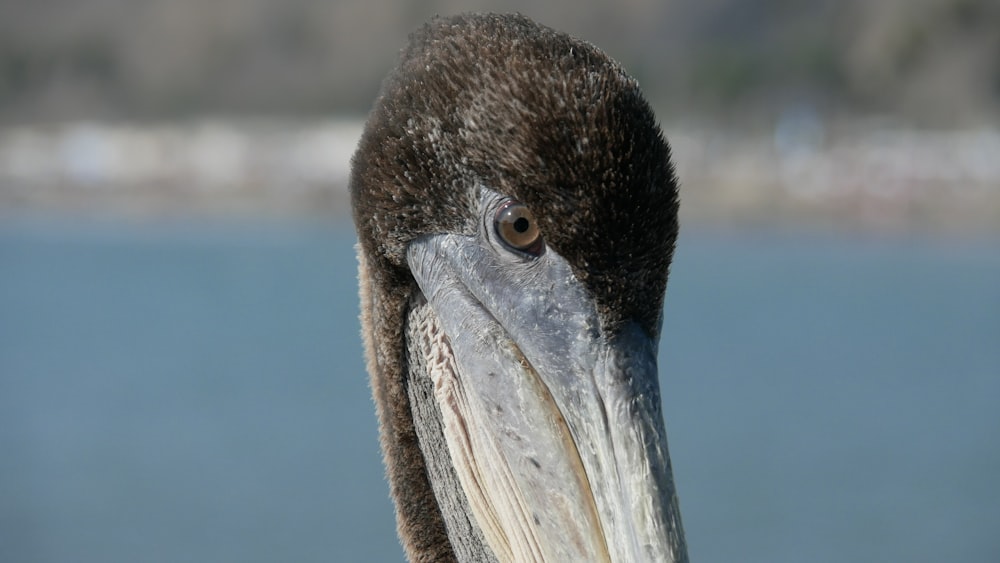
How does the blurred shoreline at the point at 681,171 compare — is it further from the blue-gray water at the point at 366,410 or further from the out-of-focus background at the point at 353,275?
the blue-gray water at the point at 366,410

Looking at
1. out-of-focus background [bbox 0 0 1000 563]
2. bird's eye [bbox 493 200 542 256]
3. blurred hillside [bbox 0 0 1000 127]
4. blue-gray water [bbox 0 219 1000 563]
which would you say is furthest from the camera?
blurred hillside [bbox 0 0 1000 127]

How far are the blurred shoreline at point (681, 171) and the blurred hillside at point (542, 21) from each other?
3.15m

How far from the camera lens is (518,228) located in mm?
2617

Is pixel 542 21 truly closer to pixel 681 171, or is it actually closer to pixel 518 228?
pixel 681 171

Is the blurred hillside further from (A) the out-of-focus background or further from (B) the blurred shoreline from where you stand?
(B) the blurred shoreline

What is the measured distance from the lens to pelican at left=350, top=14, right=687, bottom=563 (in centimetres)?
250

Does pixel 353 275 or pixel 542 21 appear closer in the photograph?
pixel 353 275

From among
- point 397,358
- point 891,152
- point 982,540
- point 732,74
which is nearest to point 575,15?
point 732,74

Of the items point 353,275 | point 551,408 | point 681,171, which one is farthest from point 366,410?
point 681,171

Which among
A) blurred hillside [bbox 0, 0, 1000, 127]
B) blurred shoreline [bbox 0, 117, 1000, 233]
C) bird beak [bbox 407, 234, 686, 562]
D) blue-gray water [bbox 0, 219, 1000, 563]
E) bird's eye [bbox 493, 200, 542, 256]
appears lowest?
bird beak [bbox 407, 234, 686, 562]

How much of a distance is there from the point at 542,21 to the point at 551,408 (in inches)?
2009

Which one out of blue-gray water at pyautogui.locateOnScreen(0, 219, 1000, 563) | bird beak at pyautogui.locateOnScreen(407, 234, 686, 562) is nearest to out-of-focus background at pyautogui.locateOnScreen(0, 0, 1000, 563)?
blue-gray water at pyautogui.locateOnScreen(0, 219, 1000, 563)

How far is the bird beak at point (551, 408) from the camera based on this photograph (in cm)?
248

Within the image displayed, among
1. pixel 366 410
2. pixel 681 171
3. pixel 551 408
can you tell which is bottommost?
pixel 551 408
